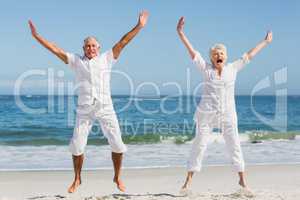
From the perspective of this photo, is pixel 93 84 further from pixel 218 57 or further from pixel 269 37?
pixel 269 37

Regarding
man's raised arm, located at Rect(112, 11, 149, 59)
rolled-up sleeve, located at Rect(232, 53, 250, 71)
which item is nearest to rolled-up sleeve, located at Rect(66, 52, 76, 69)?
man's raised arm, located at Rect(112, 11, 149, 59)

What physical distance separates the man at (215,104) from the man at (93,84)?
39.0 inches

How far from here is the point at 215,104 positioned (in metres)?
6.29

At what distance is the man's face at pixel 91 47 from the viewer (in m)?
6.20

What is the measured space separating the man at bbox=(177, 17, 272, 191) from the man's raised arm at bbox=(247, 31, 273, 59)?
1.06ft

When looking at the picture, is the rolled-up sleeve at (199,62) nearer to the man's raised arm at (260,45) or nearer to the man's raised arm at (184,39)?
the man's raised arm at (184,39)

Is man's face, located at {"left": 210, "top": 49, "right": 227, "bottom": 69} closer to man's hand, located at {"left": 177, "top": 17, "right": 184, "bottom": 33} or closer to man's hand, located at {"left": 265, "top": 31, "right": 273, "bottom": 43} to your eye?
man's hand, located at {"left": 177, "top": 17, "right": 184, "bottom": 33}

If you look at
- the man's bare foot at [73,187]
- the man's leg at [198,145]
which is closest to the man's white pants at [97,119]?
the man's bare foot at [73,187]

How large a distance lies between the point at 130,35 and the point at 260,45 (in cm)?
188

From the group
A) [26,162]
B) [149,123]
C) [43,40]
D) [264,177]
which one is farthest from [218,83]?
[149,123]

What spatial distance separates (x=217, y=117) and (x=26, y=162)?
6152 millimetres

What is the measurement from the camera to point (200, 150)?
6.41 meters

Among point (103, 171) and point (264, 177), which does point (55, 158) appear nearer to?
point (103, 171)

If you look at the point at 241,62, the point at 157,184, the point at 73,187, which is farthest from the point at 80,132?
the point at 241,62
